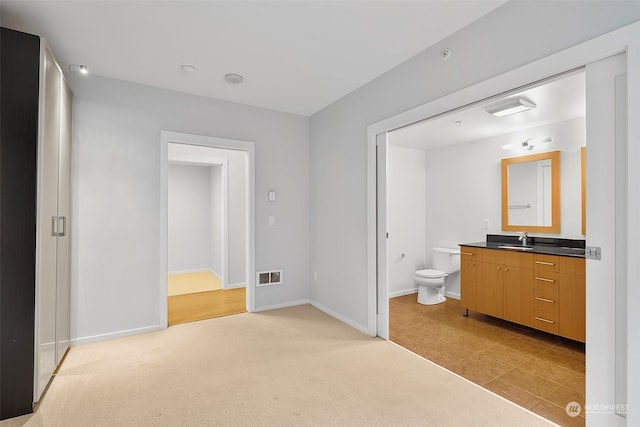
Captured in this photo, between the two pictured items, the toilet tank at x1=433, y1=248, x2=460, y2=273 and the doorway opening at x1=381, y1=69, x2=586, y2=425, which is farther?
the toilet tank at x1=433, y1=248, x2=460, y2=273

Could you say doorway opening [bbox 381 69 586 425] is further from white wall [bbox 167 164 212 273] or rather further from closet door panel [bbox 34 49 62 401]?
white wall [bbox 167 164 212 273]

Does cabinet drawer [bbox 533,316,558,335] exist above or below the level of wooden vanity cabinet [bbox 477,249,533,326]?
below

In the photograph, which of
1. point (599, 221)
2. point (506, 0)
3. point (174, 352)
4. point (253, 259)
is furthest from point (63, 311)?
point (506, 0)

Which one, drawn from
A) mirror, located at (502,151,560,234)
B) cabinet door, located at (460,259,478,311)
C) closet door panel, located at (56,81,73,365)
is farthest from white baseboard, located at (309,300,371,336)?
closet door panel, located at (56,81,73,365)

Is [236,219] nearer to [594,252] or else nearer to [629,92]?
[594,252]

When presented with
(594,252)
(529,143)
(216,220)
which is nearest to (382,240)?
(594,252)

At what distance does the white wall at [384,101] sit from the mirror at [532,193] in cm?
46

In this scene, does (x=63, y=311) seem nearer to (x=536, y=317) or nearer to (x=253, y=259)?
(x=253, y=259)

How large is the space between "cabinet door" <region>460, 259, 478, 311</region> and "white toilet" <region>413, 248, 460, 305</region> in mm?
403

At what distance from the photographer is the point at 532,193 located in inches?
150

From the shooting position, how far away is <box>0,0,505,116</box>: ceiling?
202 cm

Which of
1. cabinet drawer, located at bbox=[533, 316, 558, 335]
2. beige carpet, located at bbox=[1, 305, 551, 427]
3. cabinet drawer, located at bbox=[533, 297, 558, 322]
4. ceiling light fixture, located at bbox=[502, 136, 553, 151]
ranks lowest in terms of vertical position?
beige carpet, located at bbox=[1, 305, 551, 427]

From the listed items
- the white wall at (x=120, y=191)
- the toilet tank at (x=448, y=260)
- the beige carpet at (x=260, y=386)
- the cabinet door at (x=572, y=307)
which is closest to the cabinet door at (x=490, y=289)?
the cabinet door at (x=572, y=307)

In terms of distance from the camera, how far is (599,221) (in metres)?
1.56
